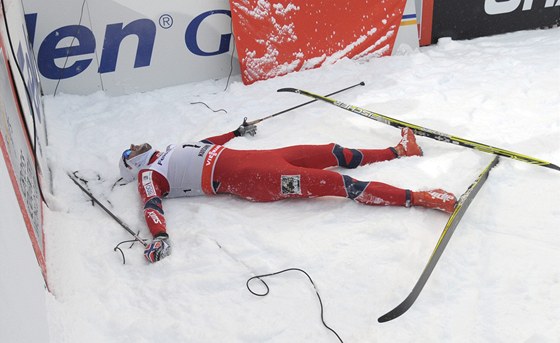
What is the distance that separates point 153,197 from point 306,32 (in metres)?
3.12

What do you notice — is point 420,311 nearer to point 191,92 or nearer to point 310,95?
point 310,95

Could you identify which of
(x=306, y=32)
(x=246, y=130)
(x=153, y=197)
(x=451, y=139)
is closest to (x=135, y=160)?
(x=153, y=197)

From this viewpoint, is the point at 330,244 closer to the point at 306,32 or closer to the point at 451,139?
the point at 451,139

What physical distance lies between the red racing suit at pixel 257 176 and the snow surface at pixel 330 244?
0.27 feet

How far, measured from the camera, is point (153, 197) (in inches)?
140

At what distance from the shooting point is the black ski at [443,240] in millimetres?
2524

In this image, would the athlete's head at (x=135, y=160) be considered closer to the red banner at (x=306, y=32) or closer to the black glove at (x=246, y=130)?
the black glove at (x=246, y=130)

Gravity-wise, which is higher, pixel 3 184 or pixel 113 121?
pixel 3 184

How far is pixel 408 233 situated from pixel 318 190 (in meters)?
0.66

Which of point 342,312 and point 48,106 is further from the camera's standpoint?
point 48,106

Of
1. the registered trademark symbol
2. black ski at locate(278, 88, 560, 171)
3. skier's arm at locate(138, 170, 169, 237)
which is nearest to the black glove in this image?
black ski at locate(278, 88, 560, 171)

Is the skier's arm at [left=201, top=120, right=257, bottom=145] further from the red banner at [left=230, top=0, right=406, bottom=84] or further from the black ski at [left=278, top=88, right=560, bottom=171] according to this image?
the red banner at [left=230, top=0, right=406, bottom=84]

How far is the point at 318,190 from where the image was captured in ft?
11.5

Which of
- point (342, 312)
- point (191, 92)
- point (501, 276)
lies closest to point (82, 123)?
point (191, 92)
